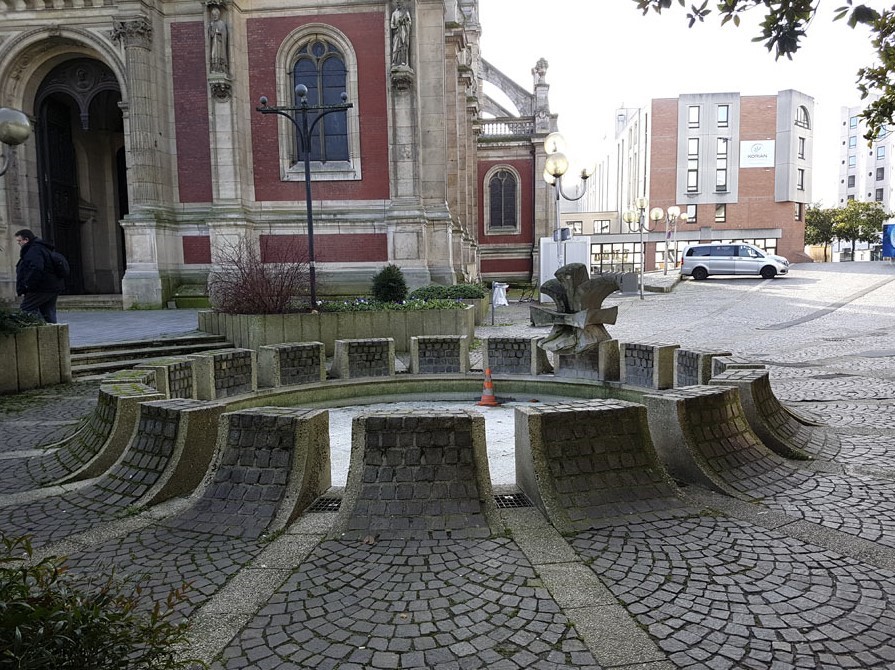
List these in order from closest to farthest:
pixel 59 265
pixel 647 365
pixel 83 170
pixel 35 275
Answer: pixel 647 365, pixel 35 275, pixel 59 265, pixel 83 170

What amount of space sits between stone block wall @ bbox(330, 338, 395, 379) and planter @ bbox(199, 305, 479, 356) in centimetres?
266

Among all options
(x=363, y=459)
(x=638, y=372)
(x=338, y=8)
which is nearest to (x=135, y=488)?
(x=363, y=459)

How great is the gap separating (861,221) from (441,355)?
67630 mm

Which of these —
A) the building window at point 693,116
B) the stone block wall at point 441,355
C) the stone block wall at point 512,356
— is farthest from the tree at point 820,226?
the stone block wall at point 441,355

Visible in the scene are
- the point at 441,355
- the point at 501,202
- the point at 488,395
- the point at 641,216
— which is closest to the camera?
the point at 488,395

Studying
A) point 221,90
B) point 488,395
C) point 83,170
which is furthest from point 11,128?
point 83,170

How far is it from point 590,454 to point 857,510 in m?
1.85

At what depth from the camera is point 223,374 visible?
8.05m

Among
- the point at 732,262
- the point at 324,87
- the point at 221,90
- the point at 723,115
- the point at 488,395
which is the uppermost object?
the point at 723,115

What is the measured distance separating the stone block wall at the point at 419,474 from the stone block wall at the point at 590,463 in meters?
0.38

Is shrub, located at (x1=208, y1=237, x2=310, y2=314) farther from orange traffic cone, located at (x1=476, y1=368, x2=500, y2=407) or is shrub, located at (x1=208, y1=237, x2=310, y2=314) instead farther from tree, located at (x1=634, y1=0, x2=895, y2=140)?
tree, located at (x1=634, y1=0, x2=895, y2=140)

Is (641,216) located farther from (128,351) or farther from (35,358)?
(35,358)

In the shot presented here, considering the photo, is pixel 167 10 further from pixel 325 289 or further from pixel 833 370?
pixel 833 370

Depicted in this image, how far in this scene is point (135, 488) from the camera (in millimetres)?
4629
